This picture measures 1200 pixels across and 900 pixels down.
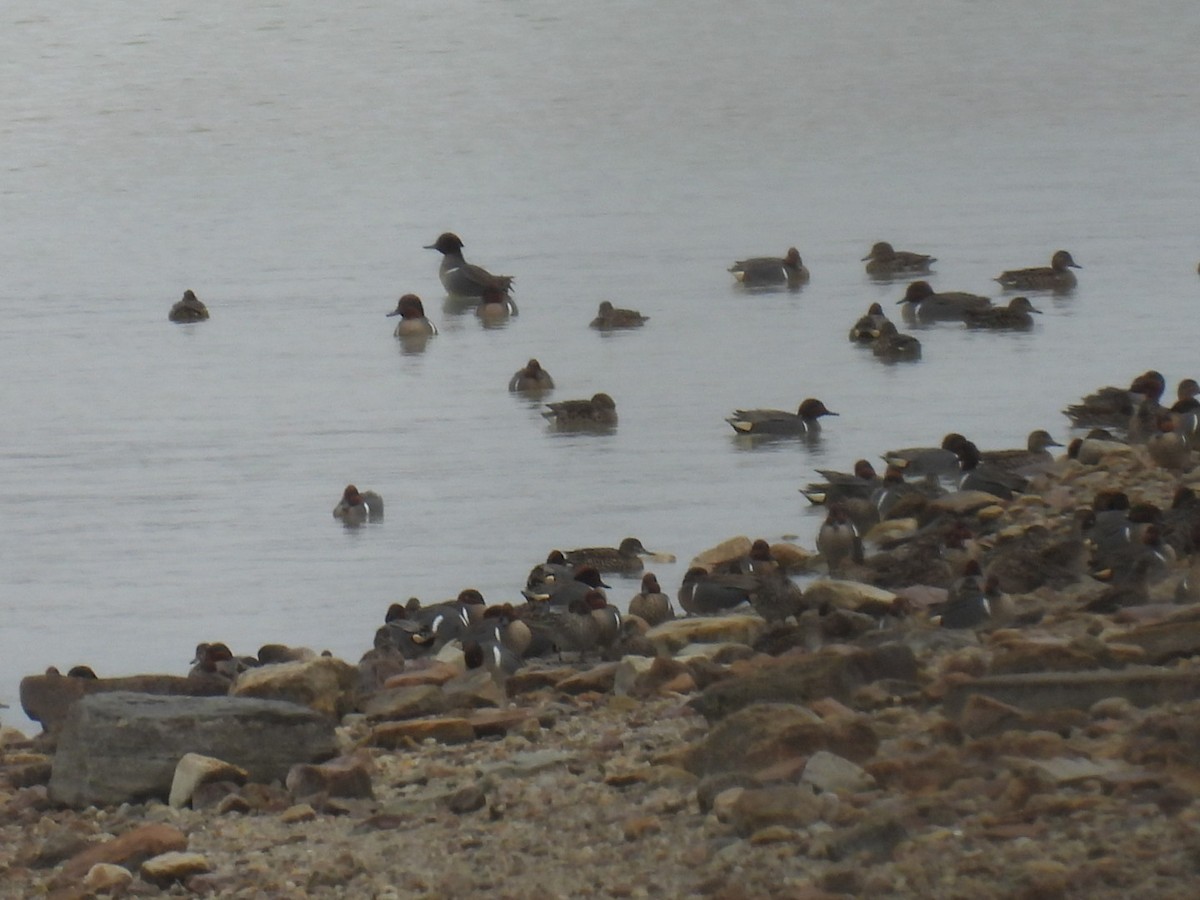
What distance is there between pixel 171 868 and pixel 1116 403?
8.80 meters

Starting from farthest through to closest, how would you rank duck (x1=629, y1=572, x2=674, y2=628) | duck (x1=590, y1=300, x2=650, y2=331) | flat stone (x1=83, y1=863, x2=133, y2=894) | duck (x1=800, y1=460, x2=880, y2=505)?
duck (x1=590, y1=300, x2=650, y2=331) → duck (x1=800, y1=460, x2=880, y2=505) → duck (x1=629, y1=572, x2=674, y2=628) → flat stone (x1=83, y1=863, x2=133, y2=894)

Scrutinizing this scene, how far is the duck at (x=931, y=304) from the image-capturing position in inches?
742

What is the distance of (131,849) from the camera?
6.37 metres

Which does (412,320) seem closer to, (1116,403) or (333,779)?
(1116,403)

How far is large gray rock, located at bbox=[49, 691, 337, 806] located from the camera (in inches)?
282

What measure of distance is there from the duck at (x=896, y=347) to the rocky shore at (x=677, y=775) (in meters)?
8.14

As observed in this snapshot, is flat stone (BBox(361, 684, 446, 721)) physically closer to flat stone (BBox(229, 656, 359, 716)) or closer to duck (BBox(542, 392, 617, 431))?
flat stone (BBox(229, 656, 359, 716))

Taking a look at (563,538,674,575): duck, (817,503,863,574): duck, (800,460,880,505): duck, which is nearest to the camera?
(817,503,863,574): duck

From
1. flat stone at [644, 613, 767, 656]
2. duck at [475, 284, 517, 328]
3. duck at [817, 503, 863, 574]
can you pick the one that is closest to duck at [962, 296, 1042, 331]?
duck at [475, 284, 517, 328]

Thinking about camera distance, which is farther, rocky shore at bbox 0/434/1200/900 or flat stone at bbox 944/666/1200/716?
flat stone at bbox 944/666/1200/716

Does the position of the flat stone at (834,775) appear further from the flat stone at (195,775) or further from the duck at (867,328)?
the duck at (867,328)

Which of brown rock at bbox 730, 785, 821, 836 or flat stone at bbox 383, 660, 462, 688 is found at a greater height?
flat stone at bbox 383, 660, 462, 688

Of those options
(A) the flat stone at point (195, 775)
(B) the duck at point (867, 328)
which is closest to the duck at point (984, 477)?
(B) the duck at point (867, 328)

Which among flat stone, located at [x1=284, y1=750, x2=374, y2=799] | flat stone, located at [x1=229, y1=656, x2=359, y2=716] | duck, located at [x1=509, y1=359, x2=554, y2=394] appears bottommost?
flat stone, located at [x1=284, y1=750, x2=374, y2=799]
